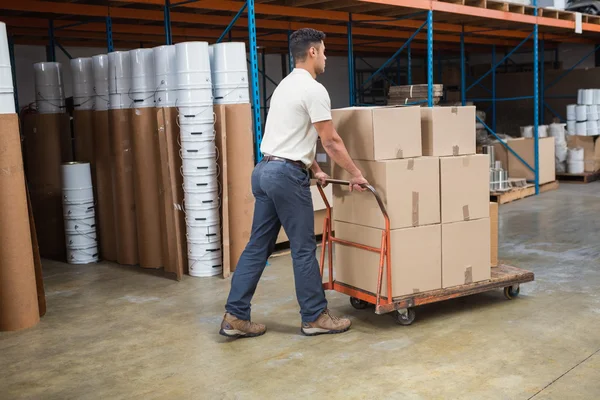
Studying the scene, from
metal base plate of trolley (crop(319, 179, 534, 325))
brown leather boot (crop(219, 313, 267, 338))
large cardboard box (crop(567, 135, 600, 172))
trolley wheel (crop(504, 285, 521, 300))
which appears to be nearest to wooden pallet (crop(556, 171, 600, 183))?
large cardboard box (crop(567, 135, 600, 172))

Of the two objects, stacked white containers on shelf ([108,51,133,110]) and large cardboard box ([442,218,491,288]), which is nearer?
large cardboard box ([442,218,491,288])

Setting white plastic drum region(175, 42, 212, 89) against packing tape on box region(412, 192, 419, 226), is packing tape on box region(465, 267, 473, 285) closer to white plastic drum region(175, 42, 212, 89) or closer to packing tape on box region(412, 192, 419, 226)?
packing tape on box region(412, 192, 419, 226)

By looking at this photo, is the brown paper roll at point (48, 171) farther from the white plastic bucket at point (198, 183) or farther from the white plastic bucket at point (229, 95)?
the white plastic bucket at point (229, 95)

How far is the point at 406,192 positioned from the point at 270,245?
100cm

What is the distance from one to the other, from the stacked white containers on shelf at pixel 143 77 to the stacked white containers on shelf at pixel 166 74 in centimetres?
13

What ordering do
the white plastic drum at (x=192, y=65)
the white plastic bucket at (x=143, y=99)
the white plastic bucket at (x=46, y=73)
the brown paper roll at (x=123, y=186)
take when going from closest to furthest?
the white plastic drum at (x=192, y=65), the white plastic bucket at (x=143, y=99), the brown paper roll at (x=123, y=186), the white plastic bucket at (x=46, y=73)

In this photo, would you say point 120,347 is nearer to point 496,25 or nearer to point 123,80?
point 123,80

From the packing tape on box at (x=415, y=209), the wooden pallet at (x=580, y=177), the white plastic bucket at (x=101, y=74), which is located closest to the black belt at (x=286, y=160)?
the packing tape on box at (x=415, y=209)

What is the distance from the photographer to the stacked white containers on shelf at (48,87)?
24.7ft

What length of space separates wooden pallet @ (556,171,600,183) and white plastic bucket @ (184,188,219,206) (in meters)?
8.68

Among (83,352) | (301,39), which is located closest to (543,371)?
(301,39)

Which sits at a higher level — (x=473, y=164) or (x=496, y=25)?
(x=496, y=25)

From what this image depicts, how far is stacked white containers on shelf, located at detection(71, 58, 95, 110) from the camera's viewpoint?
7.35m

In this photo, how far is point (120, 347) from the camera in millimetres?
4648
